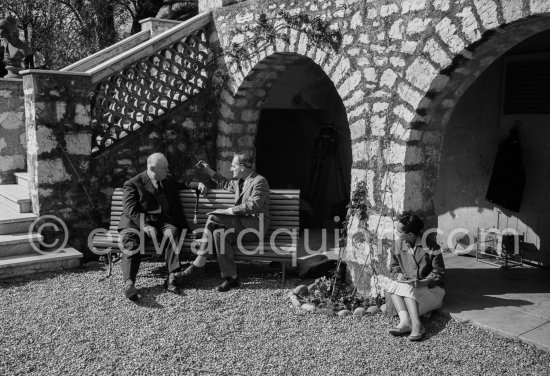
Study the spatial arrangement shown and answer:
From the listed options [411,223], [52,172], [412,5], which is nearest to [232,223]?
[411,223]

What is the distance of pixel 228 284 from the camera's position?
572 centimetres

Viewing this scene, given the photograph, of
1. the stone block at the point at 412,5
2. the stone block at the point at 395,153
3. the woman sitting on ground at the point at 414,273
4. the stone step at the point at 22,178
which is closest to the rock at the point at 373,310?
the woman sitting on ground at the point at 414,273

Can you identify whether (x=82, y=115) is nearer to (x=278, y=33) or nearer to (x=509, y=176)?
(x=278, y=33)

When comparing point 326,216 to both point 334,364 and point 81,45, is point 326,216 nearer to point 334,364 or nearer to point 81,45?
point 334,364

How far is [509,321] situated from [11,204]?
5772 millimetres

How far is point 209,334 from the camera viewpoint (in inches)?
181

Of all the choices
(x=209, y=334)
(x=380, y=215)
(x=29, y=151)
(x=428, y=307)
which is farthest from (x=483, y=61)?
(x=29, y=151)

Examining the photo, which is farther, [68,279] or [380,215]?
[68,279]

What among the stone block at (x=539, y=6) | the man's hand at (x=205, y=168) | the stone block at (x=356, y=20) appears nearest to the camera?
the stone block at (x=539, y=6)

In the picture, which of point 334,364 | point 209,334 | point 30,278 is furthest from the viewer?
point 30,278

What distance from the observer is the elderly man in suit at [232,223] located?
5.77 metres

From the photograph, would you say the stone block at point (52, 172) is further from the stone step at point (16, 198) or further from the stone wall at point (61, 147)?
the stone step at point (16, 198)

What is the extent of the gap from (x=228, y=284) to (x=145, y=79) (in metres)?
2.91

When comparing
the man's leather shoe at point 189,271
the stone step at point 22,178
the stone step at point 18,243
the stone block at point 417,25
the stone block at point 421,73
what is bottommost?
the man's leather shoe at point 189,271
